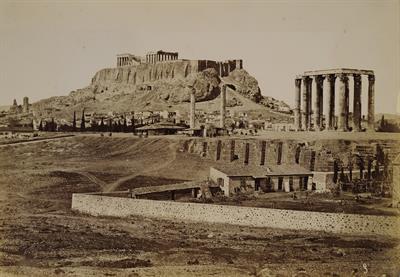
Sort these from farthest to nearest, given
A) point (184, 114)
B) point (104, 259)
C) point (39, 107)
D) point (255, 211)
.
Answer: point (184, 114)
point (39, 107)
point (255, 211)
point (104, 259)

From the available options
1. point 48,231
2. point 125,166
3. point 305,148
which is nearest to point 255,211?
point 305,148

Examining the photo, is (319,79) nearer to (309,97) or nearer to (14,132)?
(309,97)

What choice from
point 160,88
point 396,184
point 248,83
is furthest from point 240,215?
point 160,88

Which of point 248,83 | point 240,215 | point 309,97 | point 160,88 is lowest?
point 240,215

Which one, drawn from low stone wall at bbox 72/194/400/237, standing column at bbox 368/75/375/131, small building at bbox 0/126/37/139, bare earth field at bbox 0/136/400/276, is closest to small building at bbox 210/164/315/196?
bare earth field at bbox 0/136/400/276

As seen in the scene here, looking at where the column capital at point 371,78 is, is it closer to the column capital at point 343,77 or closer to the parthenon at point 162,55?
the column capital at point 343,77

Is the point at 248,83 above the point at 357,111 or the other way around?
above

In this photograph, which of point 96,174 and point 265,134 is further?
point 265,134

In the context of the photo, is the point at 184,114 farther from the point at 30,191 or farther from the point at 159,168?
the point at 30,191
